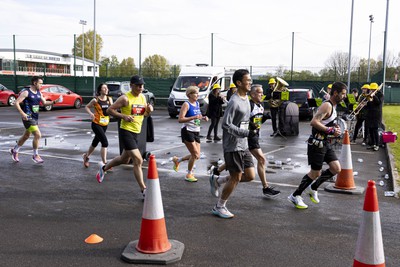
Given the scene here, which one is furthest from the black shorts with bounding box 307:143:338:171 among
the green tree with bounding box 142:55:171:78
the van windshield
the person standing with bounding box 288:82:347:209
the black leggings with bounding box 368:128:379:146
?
the green tree with bounding box 142:55:171:78

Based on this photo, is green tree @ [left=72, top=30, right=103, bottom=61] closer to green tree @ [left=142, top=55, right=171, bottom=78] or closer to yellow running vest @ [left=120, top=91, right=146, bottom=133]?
green tree @ [left=142, top=55, right=171, bottom=78]

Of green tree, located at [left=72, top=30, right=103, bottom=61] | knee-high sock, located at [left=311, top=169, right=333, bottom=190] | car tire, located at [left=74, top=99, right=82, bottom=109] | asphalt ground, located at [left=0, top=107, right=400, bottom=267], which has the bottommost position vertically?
asphalt ground, located at [left=0, top=107, right=400, bottom=267]

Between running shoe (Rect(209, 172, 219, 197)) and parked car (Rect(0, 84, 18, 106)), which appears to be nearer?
running shoe (Rect(209, 172, 219, 197))

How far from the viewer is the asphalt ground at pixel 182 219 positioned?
14.7ft

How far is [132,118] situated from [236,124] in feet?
5.71

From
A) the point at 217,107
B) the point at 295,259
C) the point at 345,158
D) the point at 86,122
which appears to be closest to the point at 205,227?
the point at 295,259

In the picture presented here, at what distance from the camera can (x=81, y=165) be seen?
30.7ft

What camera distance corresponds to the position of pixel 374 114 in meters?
12.1

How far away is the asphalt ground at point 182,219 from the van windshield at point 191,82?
1335 cm

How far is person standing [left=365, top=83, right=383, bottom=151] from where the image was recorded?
12.1m

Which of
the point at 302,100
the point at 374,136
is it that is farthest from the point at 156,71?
the point at 374,136

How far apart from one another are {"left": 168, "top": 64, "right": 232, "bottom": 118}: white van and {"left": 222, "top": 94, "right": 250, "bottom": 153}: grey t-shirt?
1576 centimetres

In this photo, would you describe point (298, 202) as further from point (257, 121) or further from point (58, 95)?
point (58, 95)

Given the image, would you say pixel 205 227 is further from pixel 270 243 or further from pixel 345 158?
pixel 345 158
